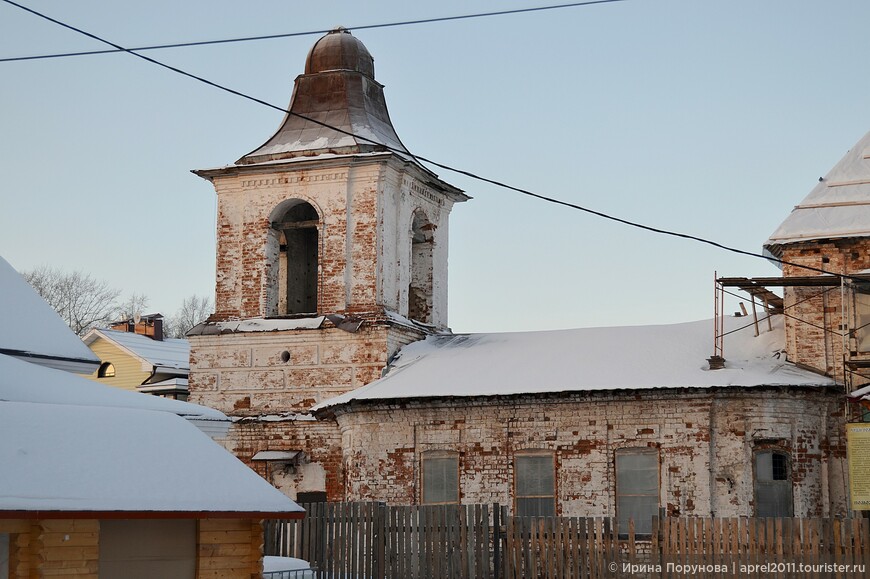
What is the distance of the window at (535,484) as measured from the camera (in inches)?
885

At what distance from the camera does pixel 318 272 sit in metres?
27.3

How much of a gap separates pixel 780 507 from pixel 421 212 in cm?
1130

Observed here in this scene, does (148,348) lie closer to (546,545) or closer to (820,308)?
(820,308)

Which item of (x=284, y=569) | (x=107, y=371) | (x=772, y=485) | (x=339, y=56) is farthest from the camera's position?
(x=107, y=371)

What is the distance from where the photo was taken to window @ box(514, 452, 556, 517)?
22484 mm

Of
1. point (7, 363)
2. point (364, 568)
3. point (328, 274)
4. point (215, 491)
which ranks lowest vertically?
point (364, 568)

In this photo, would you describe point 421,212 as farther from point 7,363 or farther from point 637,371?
point 7,363

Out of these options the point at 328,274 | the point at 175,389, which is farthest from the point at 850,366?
the point at 175,389

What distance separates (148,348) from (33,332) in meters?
19.5

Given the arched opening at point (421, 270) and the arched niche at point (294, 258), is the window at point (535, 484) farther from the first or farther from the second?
the arched niche at point (294, 258)

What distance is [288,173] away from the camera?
89.9 feet

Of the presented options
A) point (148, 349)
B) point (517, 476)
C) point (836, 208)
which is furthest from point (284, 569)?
point (148, 349)

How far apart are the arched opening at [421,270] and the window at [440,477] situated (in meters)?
5.61

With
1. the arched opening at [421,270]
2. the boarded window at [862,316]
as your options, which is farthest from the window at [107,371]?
the boarded window at [862,316]
